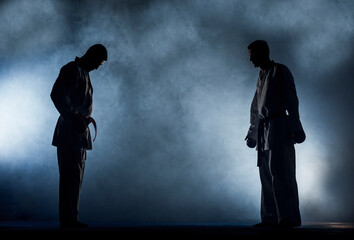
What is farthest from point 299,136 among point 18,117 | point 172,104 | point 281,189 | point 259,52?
point 18,117

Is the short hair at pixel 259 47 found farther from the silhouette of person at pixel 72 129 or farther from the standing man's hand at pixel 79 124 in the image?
the standing man's hand at pixel 79 124

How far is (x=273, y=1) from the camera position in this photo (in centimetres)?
380

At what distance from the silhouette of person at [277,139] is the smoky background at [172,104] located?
1.49m

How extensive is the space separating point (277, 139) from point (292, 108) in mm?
225

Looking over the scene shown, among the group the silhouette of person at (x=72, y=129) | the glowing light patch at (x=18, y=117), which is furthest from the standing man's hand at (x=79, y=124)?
the glowing light patch at (x=18, y=117)

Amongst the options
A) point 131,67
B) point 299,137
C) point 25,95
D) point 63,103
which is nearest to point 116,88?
point 131,67

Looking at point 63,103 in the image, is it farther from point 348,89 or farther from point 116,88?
point 348,89

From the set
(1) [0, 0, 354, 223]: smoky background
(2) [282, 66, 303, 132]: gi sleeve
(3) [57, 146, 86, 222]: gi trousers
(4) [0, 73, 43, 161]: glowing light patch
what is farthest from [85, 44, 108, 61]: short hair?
(4) [0, 73, 43, 161]: glowing light patch

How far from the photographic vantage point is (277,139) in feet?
6.61

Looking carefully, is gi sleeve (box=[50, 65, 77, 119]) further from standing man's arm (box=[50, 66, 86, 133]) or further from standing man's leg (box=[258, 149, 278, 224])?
standing man's leg (box=[258, 149, 278, 224])

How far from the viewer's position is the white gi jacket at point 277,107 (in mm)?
2016

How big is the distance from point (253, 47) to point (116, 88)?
7.11 feet

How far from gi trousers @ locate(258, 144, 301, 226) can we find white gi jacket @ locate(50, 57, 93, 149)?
48.9 inches

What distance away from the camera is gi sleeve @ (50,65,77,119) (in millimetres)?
1979
